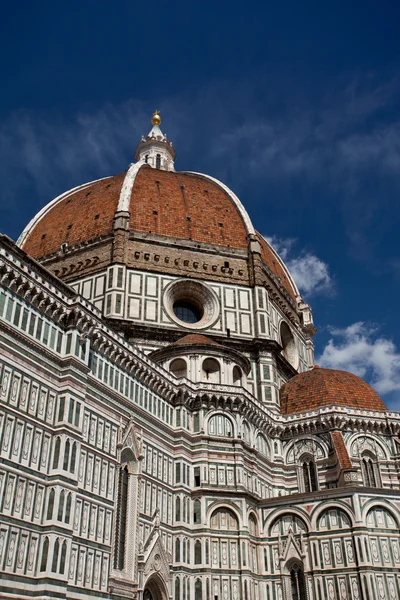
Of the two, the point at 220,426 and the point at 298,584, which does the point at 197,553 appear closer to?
the point at 298,584

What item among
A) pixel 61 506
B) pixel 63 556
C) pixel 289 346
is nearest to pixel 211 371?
pixel 289 346

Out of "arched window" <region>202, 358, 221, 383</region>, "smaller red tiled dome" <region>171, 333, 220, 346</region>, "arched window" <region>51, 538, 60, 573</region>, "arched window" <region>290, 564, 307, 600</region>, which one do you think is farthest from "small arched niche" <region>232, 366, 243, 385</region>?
"arched window" <region>51, 538, 60, 573</region>

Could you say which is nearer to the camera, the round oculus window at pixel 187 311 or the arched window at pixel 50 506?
the arched window at pixel 50 506

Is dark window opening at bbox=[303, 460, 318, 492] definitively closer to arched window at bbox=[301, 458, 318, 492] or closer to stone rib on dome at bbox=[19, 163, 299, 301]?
arched window at bbox=[301, 458, 318, 492]

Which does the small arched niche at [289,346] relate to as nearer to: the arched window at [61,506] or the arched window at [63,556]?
the arched window at [61,506]

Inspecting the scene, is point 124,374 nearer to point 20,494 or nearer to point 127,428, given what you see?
point 127,428

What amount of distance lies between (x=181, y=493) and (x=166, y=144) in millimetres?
45570

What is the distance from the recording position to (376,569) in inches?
1198

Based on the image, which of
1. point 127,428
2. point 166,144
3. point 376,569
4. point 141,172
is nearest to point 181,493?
point 127,428

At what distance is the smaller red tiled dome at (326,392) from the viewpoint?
39.4 m

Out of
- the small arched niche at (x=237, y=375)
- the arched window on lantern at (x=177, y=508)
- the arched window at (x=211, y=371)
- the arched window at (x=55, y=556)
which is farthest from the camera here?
the small arched niche at (x=237, y=375)

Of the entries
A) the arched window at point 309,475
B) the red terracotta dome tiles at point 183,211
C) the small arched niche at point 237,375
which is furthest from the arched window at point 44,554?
the red terracotta dome tiles at point 183,211

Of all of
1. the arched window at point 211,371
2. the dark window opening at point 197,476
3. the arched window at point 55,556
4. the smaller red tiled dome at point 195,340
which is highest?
the smaller red tiled dome at point 195,340

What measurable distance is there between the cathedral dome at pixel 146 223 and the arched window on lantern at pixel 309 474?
1380 centimetres
